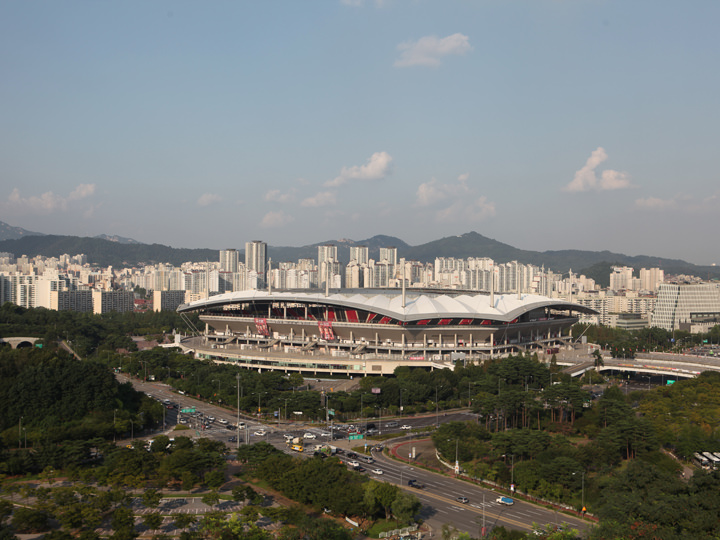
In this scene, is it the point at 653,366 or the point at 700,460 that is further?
the point at 653,366

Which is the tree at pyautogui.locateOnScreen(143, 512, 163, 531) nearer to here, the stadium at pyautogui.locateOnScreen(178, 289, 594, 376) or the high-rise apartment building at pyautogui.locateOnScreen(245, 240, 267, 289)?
the stadium at pyautogui.locateOnScreen(178, 289, 594, 376)

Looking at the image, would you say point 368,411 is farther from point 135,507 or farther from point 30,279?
point 30,279

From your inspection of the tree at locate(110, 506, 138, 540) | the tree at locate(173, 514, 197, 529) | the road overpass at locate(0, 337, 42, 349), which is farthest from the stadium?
the tree at locate(110, 506, 138, 540)

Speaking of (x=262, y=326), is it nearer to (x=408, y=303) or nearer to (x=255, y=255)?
(x=408, y=303)

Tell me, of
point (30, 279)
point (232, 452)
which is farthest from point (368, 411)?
point (30, 279)

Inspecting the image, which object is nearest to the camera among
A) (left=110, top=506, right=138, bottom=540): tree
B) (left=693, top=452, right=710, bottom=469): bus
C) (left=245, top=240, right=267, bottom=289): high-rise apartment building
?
(left=110, top=506, right=138, bottom=540): tree

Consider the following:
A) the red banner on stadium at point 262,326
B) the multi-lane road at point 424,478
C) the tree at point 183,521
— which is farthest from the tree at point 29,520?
the red banner on stadium at point 262,326

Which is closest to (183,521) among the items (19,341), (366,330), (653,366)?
(366,330)
